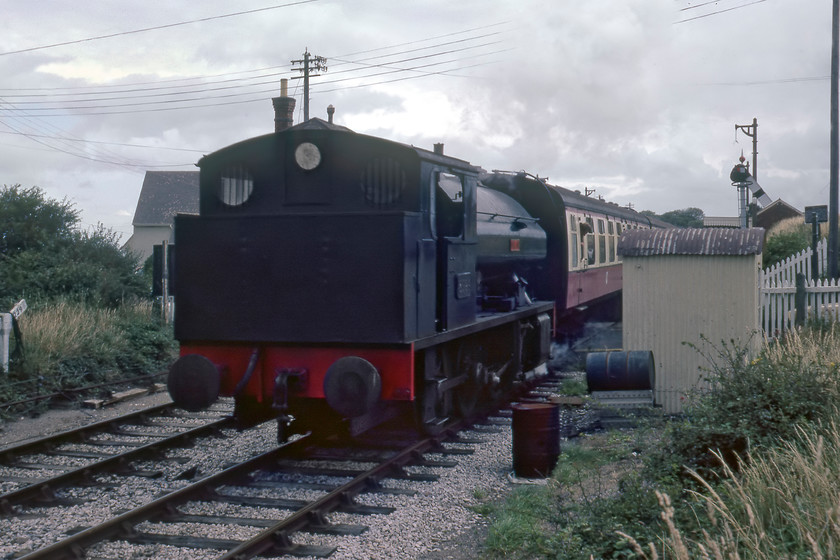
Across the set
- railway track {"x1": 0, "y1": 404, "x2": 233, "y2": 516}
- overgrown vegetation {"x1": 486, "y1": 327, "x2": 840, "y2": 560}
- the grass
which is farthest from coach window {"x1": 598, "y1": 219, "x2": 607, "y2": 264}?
railway track {"x1": 0, "y1": 404, "x2": 233, "y2": 516}

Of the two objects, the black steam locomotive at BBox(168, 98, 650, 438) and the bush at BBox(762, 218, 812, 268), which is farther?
the bush at BBox(762, 218, 812, 268)

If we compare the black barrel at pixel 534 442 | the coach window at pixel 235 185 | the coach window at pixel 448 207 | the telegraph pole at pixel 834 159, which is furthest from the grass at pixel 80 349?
the telegraph pole at pixel 834 159

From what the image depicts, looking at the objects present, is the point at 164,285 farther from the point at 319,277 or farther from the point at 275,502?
the point at 275,502

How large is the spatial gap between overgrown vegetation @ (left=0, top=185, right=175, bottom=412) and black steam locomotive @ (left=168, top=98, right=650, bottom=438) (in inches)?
194

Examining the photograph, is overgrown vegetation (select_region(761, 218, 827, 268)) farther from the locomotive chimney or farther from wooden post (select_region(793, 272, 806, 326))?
the locomotive chimney

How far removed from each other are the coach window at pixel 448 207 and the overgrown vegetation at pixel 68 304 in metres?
6.45

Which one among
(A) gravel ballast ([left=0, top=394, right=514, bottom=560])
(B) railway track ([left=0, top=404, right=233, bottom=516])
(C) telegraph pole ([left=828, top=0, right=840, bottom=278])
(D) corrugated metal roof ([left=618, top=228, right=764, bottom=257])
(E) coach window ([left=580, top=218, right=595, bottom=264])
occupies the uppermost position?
(C) telegraph pole ([left=828, top=0, right=840, bottom=278])

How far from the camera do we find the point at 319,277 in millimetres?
6727

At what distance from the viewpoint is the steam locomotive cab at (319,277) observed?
6.56m

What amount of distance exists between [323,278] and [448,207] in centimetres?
157

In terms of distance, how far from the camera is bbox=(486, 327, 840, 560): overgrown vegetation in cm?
412

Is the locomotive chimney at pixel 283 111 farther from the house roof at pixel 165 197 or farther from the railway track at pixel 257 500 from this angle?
the house roof at pixel 165 197

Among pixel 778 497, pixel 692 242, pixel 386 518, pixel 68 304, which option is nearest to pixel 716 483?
pixel 778 497

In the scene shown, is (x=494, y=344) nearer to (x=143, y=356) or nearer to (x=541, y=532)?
(x=541, y=532)
